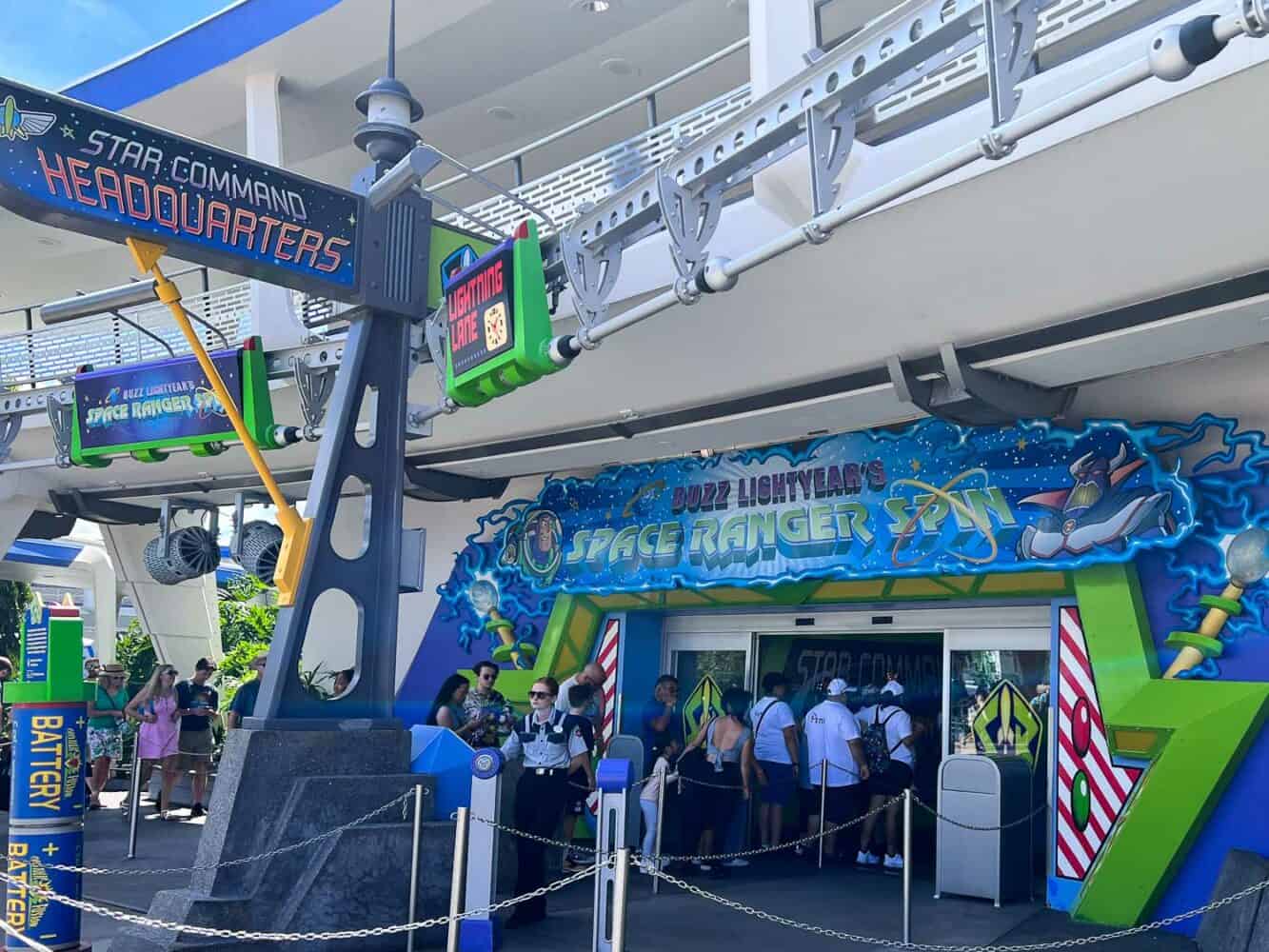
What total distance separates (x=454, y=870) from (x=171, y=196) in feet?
13.4

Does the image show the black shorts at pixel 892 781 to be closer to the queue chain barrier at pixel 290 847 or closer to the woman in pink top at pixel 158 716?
the queue chain barrier at pixel 290 847

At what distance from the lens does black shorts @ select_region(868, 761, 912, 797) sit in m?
10.2

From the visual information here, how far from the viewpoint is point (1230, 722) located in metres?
7.84

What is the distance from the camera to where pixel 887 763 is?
10.4 meters

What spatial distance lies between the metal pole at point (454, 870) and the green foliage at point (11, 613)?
68.6 ft

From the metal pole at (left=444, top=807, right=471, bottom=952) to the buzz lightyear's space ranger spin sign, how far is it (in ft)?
13.2

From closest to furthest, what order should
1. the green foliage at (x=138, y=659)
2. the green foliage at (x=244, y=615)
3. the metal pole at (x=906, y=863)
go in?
the metal pole at (x=906, y=863) → the green foliage at (x=138, y=659) → the green foliage at (x=244, y=615)

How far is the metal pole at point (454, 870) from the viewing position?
6195mm

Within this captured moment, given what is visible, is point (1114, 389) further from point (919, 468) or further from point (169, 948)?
point (169, 948)

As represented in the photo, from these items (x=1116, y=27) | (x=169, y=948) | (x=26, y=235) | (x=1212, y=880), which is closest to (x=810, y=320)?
(x=1116, y=27)

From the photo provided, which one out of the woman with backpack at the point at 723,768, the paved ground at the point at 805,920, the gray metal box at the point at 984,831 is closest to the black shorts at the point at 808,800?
the woman with backpack at the point at 723,768

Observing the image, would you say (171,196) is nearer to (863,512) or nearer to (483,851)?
(483,851)

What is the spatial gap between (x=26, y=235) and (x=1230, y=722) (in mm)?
15747

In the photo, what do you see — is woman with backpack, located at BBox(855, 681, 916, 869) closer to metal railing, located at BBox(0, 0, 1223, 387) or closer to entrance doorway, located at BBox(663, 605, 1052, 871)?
entrance doorway, located at BBox(663, 605, 1052, 871)
